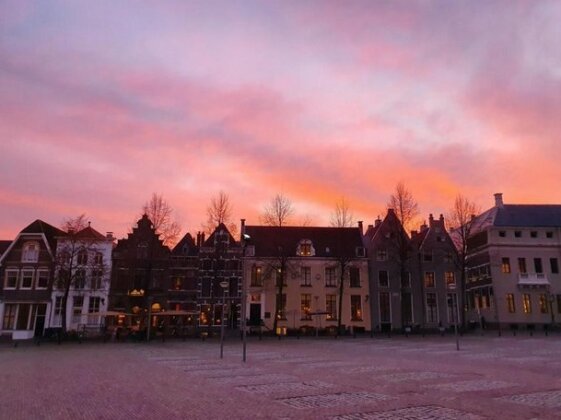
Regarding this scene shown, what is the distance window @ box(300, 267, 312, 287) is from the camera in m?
66.8

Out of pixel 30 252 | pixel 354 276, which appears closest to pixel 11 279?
pixel 30 252

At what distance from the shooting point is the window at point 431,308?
6631 cm

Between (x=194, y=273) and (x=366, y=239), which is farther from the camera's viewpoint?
(x=366, y=239)

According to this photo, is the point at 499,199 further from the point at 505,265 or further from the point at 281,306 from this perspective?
the point at 281,306

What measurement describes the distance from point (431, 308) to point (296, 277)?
20387mm

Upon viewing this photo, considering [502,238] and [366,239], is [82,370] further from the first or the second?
[502,238]

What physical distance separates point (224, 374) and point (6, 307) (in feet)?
177

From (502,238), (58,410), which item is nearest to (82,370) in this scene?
(58,410)

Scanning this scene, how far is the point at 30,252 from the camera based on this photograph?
62625 millimetres

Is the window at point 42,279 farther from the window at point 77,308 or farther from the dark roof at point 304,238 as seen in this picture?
the dark roof at point 304,238

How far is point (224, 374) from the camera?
19109 mm

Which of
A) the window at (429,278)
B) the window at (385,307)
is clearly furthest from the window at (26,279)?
the window at (429,278)

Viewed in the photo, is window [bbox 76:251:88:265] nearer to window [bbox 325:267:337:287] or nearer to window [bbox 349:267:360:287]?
window [bbox 325:267:337:287]

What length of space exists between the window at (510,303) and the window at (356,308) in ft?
69.0
